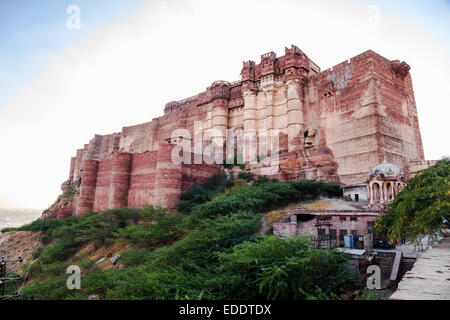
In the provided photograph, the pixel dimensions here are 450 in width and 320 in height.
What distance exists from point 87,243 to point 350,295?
15.2 meters

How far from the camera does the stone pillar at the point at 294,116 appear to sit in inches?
943

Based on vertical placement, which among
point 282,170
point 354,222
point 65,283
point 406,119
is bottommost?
point 65,283

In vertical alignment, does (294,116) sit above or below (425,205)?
above

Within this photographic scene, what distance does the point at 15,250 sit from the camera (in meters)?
21.9

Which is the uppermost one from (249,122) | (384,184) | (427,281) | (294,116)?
(249,122)

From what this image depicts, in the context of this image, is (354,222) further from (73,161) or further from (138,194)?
(73,161)

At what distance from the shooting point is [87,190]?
22.7 meters

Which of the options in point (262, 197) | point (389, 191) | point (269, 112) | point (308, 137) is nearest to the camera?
point (389, 191)

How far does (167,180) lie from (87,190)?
28.3ft

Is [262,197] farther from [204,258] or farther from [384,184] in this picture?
[204,258]

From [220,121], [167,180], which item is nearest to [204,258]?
[167,180]

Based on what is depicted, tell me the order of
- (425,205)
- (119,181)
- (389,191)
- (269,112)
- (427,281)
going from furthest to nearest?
(269,112) → (119,181) → (389,191) → (425,205) → (427,281)

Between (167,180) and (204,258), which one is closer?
(204,258)
